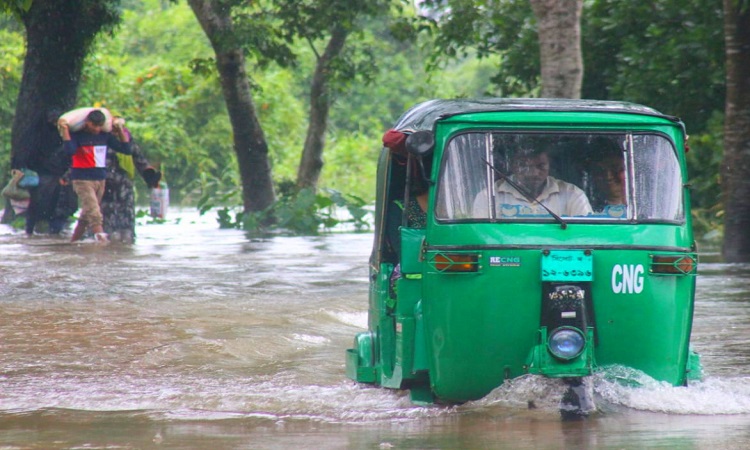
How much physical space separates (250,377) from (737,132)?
753cm

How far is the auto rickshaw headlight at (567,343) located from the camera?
5824 millimetres

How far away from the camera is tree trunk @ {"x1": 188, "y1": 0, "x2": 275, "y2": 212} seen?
2116cm

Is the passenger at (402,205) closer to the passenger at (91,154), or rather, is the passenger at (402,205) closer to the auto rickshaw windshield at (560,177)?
the auto rickshaw windshield at (560,177)

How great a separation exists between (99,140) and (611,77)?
8495 millimetres

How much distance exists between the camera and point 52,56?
2027 cm

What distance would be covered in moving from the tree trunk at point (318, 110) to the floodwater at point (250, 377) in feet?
33.7

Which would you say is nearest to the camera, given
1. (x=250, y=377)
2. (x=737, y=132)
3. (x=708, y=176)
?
(x=250, y=377)

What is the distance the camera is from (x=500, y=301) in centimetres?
594

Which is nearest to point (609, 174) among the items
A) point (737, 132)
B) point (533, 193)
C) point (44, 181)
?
point (533, 193)

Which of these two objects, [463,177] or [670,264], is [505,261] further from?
[670,264]

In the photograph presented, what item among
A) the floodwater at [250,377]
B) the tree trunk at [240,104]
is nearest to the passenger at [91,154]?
the floodwater at [250,377]

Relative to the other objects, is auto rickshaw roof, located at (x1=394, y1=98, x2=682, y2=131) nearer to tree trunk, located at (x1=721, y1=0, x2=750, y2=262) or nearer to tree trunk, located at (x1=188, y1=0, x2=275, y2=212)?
tree trunk, located at (x1=721, y1=0, x2=750, y2=262)

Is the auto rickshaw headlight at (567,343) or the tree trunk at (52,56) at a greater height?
the tree trunk at (52,56)

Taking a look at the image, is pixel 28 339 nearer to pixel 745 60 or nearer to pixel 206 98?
pixel 745 60
